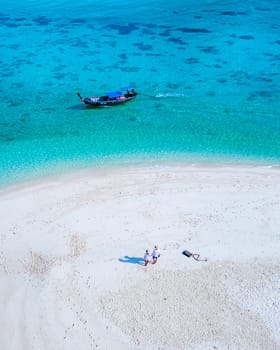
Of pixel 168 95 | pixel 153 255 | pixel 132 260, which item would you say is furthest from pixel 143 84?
pixel 153 255

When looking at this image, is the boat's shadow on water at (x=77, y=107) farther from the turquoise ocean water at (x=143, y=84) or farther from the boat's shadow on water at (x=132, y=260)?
the boat's shadow on water at (x=132, y=260)

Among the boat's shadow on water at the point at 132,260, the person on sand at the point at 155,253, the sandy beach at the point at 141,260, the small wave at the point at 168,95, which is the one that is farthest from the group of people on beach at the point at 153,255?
the small wave at the point at 168,95

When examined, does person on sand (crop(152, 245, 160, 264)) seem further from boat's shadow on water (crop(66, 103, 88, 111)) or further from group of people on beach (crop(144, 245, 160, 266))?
boat's shadow on water (crop(66, 103, 88, 111))

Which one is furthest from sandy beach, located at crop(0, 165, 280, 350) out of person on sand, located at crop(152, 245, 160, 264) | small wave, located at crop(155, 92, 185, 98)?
small wave, located at crop(155, 92, 185, 98)

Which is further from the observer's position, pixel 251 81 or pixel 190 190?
pixel 251 81

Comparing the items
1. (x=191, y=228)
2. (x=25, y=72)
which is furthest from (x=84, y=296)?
(x=25, y=72)

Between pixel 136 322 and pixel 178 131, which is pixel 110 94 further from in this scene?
pixel 136 322
